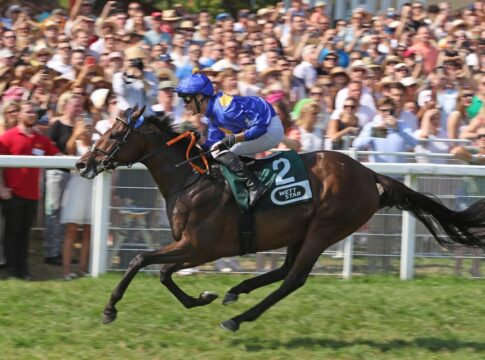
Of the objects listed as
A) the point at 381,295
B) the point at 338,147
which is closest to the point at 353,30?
the point at 338,147

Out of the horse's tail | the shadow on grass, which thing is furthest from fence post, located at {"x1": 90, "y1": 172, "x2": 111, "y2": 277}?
the horse's tail

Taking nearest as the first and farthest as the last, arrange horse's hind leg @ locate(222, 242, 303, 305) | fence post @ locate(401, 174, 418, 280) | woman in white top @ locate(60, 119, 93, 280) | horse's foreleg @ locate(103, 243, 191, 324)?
horse's foreleg @ locate(103, 243, 191, 324)
horse's hind leg @ locate(222, 242, 303, 305)
woman in white top @ locate(60, 119, 93, 280)
fence post @ locate(401, 174, 418, 280)

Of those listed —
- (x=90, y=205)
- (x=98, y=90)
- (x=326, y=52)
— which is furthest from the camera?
(x=326, y=52)

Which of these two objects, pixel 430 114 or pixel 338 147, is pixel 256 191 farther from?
pixel 430 114

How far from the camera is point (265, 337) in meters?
6.53

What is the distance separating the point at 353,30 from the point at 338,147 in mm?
4795

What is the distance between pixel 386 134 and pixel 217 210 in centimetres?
342

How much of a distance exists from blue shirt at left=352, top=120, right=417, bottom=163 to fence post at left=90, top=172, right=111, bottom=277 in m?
2.59

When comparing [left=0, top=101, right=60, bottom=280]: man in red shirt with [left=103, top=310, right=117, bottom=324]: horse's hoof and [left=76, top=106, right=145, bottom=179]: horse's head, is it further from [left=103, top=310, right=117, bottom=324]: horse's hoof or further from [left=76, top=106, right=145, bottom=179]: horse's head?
[left=103, top=310, right=117, bottom=324]: horse's hoof

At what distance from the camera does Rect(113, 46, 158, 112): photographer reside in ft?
32.2

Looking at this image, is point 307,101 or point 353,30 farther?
point 353,30

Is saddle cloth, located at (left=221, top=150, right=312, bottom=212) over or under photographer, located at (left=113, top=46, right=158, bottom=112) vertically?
under

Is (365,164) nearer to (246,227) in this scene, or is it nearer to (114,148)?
(246,227)

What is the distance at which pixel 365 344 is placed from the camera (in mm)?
6492
